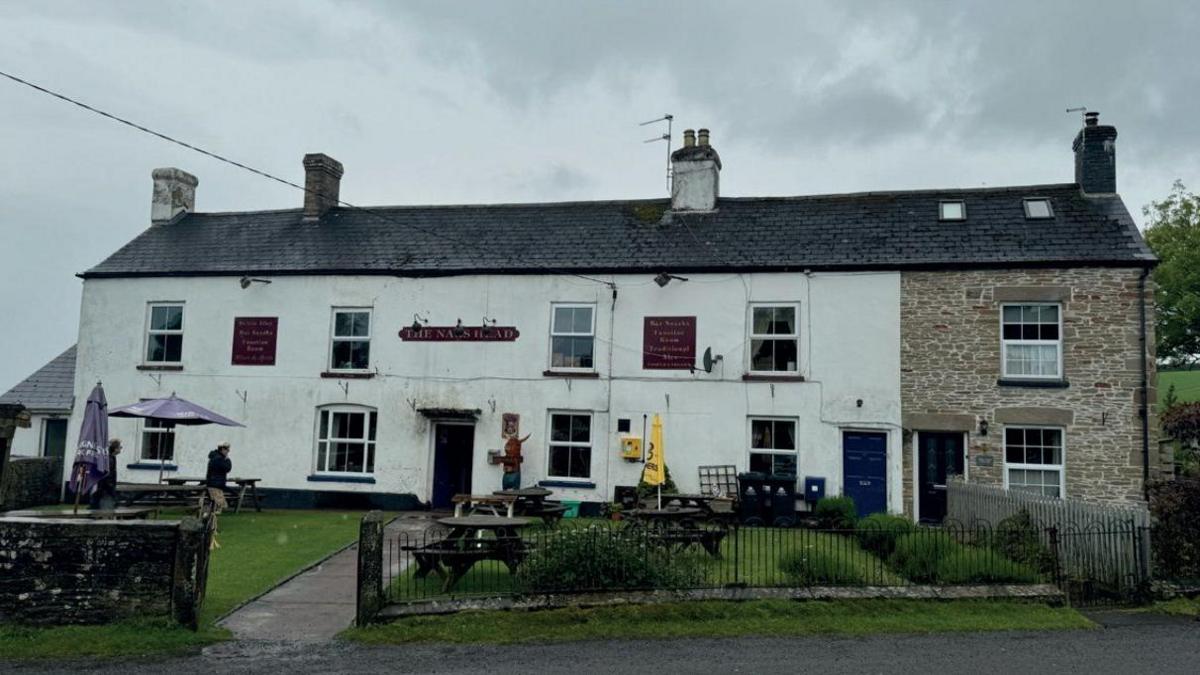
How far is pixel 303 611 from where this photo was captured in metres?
9.91

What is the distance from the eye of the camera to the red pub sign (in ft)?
63.5

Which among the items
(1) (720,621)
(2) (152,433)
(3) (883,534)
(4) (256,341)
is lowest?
(1) (720,621)

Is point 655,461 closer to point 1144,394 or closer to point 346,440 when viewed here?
point 346,440

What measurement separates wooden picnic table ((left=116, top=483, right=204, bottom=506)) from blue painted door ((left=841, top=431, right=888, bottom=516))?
43.1 feet

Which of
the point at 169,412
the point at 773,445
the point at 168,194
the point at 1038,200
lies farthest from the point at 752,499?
the point at 168,194

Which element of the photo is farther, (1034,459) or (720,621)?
(1034,459)

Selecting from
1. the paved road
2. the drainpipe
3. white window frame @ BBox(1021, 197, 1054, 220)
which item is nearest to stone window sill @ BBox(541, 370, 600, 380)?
white window frame @ BBox(1021, 197, 1054, 220)

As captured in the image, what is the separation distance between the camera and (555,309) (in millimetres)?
19375

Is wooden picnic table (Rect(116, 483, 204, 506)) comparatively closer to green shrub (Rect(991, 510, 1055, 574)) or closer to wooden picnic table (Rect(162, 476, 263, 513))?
wooden picnic table (Rect(162, 476, 263, 513))

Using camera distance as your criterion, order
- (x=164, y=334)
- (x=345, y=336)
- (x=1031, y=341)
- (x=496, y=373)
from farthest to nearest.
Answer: (x=164, y=334) → (x=345, y=336) → (x=496, y=373) → (x=1031, y=341)

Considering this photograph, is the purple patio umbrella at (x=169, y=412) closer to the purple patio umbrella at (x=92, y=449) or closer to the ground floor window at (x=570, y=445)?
the purple patio umbrella at (x=92, y=449)

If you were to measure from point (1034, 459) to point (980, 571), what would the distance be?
7.50 meters

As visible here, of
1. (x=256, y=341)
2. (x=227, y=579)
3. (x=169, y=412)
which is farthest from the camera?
(x=256, y=341)

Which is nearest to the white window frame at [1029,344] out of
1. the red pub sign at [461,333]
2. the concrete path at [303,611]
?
the red pub sign at [461,333]
